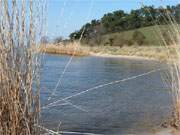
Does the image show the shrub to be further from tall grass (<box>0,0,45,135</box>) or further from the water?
tall grass (<box>0,0,45,135</box>)

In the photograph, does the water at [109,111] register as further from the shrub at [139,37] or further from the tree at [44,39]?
the shrub at [139,37]

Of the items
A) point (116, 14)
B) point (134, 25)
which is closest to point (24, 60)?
point (134, 25)

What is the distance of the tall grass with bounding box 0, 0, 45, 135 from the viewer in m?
3.77

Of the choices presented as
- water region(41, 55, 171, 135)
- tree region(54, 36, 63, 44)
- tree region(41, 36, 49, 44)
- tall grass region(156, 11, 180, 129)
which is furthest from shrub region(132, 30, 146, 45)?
tree region(41, 36, 49, 44)

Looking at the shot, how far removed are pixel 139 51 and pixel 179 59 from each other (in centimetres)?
4020

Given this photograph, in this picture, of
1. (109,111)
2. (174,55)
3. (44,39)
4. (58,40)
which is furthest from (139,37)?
(44,39)

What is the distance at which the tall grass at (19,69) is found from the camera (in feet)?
12.4

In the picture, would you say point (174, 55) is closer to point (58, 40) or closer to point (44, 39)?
point (58, 40)

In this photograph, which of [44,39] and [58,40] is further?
[58,40]

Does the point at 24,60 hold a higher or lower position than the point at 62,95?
higher

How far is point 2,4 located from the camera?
3807mm

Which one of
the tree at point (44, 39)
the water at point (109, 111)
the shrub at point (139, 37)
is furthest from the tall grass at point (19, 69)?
the shrub at point (139, 37)

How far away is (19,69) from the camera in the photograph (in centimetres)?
383

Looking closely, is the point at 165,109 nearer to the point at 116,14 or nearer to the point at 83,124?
the point at 83,124
